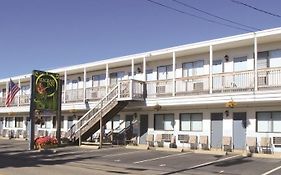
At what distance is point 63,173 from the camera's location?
15.6 m

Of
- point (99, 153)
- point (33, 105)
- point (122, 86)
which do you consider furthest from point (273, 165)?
point (33, 105)

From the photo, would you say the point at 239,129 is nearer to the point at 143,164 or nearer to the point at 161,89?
the point at 161,89

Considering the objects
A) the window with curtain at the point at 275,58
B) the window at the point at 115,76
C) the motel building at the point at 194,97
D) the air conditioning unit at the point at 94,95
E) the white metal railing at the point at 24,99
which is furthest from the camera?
the white metal railing at the point at 24,99

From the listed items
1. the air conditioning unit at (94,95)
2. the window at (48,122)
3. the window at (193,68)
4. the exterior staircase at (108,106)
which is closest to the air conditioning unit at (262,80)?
the window at (193,68)

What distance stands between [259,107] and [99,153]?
373 inches

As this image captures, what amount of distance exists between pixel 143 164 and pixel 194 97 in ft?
22.7

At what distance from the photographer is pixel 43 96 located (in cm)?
2916

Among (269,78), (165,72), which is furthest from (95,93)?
(269,78)

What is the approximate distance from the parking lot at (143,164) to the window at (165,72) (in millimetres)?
7712

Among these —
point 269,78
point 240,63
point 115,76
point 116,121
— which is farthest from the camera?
point 115,76

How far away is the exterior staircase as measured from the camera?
27328 mm

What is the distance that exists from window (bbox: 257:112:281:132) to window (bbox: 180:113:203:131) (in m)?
4.03

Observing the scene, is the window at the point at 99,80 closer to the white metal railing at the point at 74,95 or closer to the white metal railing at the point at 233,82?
the white metal railing at the point at 74,95

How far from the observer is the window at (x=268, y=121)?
23.0 m
